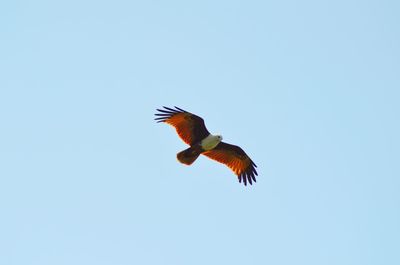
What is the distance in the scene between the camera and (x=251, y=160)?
22.2m

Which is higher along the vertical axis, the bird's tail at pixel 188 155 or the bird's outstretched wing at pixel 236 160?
the bird's outstretched wing at pixel 236 160

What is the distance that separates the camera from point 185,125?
20656 mm

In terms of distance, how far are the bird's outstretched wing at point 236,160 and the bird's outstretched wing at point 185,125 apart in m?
1.09

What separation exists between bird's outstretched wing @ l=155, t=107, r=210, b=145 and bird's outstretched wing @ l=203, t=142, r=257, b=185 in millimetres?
1086

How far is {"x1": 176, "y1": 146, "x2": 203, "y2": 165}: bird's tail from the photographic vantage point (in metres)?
20.1

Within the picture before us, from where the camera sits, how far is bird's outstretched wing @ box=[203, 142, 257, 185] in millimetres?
21641

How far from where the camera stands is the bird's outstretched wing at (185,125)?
20.5m

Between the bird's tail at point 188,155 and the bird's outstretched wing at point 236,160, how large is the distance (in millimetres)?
1212

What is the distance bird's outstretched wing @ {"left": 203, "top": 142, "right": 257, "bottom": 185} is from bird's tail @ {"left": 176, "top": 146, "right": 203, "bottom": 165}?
1.21 metres

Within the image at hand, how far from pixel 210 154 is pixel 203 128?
4.90 feet

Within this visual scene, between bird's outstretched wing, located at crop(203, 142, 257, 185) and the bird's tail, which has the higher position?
bird's outstretched wing, located at crop(203, 142, 257, 185)

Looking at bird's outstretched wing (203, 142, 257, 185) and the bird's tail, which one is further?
bird's outstretched wing (203, 142, 257, 185)

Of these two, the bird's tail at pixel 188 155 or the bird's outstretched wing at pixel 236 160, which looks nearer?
the bird's tail at pixel 188 155

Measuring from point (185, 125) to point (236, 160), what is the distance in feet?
7.84
